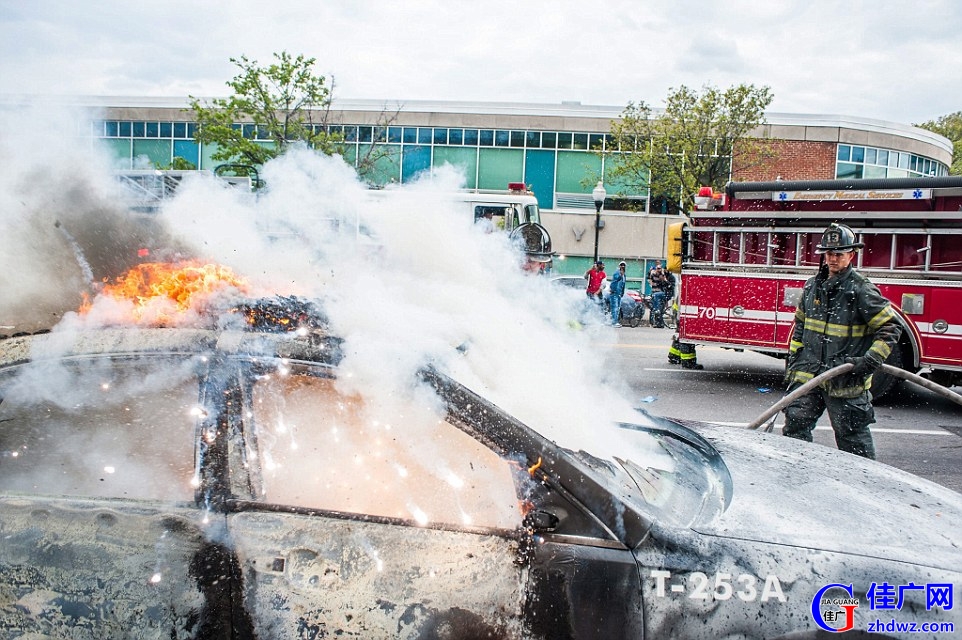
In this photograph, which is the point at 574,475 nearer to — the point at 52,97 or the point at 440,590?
the point at 440,590

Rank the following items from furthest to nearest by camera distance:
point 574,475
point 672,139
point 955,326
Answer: point 672,139, point 955,326, point 574,475

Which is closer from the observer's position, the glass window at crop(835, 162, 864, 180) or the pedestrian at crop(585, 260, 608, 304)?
the pedestrian at crop(585, 260, 608, 304)

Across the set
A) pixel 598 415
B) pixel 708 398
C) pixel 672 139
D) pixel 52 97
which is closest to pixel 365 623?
pixel 598 415

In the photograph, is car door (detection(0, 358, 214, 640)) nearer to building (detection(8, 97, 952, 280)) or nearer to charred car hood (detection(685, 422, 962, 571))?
charred car hood (detection(685, 422, 962, 571))

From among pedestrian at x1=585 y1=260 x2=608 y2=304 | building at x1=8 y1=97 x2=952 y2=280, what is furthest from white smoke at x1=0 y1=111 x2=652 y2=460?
building at x1=8 y1=97 x2=952 y2=280

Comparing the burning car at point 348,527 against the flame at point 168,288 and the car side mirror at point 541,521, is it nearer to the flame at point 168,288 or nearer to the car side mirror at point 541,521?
the car side mirror at point 541,521

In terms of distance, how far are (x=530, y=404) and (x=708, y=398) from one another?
20.7 feet

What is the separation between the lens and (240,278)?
2783 millimetres

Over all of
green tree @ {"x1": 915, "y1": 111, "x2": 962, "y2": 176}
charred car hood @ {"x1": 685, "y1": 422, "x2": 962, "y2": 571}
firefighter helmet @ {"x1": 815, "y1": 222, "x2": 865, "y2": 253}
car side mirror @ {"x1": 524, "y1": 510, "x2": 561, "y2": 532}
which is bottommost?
charred car hood @ {"x1": 685, "y1": 422, "x2": 962, "y2": 571}

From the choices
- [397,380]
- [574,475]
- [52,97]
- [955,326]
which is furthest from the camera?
[955,326]

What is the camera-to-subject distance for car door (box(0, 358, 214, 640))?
1.88 m

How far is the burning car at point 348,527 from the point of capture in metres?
1.90

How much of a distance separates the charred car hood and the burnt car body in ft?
0.05

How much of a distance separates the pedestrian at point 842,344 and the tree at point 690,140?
17767 millimetres
